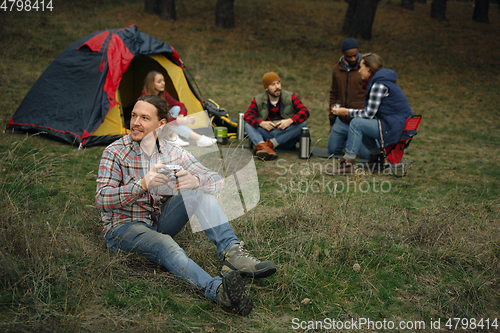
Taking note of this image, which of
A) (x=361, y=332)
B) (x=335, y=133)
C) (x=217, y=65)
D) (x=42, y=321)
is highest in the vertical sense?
(x=217, y=65)

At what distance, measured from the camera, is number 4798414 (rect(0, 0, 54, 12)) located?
551 inches

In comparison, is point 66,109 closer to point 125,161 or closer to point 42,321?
point 125,161

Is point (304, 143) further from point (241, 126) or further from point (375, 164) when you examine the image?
point (241, 126)

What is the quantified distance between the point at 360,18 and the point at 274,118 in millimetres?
11383

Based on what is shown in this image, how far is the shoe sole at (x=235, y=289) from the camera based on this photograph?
2266mm

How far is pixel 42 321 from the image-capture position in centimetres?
202

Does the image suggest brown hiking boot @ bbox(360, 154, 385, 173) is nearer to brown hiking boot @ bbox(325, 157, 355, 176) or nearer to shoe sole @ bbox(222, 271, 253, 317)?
brown hiking boot @ bbox(325, 157, 355, 176)

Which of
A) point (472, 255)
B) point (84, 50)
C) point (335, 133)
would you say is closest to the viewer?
point (472, 255)

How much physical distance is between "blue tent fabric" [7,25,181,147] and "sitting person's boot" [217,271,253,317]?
3936 mm

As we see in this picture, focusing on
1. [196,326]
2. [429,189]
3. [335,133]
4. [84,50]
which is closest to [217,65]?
[84,50]

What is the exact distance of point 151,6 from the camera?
16.1m

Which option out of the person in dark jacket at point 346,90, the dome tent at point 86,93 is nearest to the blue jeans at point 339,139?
the person in dark jacket at point 346,90

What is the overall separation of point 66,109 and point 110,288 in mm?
4134

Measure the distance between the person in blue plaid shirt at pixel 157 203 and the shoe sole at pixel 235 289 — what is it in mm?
61
